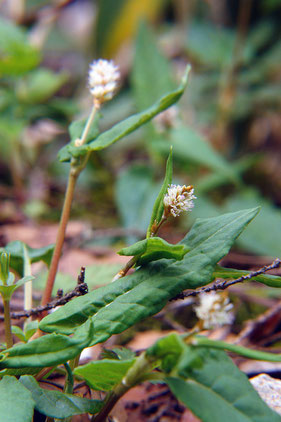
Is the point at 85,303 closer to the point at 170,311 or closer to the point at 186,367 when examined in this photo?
the point at 186,367

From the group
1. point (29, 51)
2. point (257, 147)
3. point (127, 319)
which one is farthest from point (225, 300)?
point (257, 147)

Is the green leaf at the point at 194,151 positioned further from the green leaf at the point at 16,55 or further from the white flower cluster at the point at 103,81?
the white flower cluster at the point at 103,81

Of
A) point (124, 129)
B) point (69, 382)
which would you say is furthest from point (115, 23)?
point (69, 382)

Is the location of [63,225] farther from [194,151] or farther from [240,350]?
[194,151]

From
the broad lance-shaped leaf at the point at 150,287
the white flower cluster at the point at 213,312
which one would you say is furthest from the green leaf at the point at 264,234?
the broad lance-shaped leaf at the point at 150,287

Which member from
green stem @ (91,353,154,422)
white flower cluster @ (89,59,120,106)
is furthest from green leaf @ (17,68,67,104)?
green stem @ (91,353,154,422)

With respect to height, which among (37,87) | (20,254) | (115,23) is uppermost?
(115,23)
